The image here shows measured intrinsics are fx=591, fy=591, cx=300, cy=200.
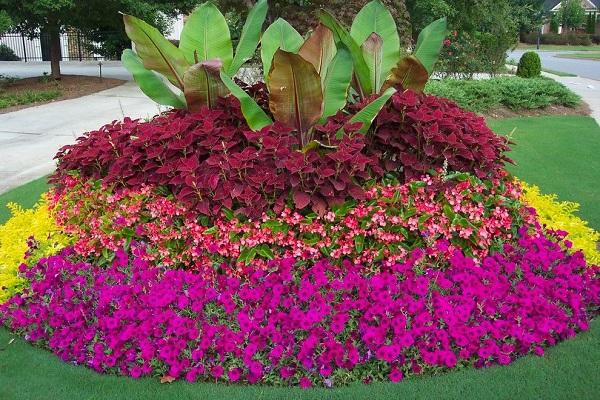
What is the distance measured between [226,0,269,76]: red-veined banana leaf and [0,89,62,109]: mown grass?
10784 millimetres

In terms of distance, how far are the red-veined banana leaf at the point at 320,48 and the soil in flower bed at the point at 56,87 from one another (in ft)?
37.1

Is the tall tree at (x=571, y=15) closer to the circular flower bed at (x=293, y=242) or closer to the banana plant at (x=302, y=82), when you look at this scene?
the circular flower bed at (x=293, y=242)

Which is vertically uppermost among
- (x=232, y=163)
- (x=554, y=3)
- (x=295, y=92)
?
(x=554, y=3)

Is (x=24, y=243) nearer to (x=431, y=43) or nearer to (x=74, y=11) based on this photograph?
(x=431, y=43)

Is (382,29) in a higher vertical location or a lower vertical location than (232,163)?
higher

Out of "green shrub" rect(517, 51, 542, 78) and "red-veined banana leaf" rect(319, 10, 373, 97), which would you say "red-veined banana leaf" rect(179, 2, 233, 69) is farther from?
"green shrub" rect(517, 51, 542, 78)

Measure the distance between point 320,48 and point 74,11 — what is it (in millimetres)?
13815

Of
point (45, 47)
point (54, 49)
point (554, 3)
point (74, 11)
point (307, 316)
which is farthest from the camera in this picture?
point (554, 3)

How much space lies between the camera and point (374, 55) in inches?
166

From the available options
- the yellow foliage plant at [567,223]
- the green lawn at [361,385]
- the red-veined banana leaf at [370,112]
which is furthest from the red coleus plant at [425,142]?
the green lawn at [361,385]

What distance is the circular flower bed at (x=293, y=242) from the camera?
10.1ft

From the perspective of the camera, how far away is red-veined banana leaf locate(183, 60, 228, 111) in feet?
12.8

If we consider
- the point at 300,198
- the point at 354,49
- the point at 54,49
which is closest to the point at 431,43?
the point at 354,49

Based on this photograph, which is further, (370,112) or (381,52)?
(381,52)
